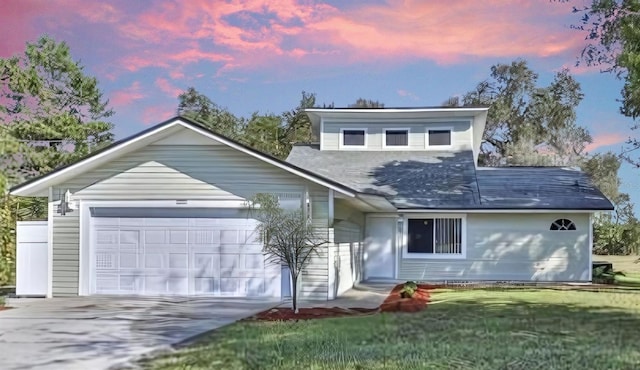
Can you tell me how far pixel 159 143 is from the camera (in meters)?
15.3

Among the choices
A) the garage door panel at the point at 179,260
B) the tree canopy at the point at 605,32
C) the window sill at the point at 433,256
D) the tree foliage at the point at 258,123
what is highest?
the tree foliage at the point at 258,123

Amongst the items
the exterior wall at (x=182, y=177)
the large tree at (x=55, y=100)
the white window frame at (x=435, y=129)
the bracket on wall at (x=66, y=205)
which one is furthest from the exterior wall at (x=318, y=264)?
the large tree at (x=55, y=100)

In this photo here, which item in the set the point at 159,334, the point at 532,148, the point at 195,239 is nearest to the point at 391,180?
the point at 195,239

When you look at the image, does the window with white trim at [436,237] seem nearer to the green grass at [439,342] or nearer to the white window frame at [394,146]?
the white window frame at [394,146]

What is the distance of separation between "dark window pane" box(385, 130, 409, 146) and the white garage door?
1015 centimetres

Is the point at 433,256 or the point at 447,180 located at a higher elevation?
the point at 447,180

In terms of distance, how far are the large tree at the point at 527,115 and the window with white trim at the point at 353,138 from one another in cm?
1719

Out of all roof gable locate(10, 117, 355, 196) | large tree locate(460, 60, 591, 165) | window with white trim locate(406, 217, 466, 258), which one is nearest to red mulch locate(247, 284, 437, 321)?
roof gable locate(10, 117, 355, 196)

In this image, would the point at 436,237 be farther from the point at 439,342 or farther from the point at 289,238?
the point at 439,342

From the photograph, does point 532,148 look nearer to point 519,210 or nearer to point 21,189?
point 519,210

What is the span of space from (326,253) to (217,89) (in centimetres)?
2784

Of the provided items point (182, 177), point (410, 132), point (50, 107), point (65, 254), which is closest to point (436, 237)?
point (410, 132)

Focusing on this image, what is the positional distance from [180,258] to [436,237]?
855 centimetres

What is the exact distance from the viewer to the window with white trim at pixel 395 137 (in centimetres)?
2377
